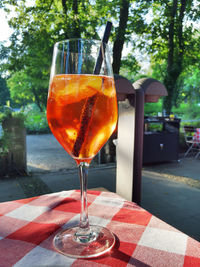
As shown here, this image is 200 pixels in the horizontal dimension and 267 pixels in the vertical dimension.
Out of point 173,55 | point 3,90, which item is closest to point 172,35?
point 173,55

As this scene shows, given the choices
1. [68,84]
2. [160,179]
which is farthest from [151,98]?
[160,179]

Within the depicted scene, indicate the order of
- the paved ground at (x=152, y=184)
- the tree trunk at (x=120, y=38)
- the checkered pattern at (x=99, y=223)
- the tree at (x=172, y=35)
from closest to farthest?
the checkered pattern at (x=99, y=223)
the paved ground at (x=152, y=184)
the tree trunk at (x=120, y=38)
the tree at (x=172, y=35)

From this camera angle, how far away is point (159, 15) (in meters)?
10.3

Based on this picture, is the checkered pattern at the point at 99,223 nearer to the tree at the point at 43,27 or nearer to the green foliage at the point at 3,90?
the tree at the point at 43,27

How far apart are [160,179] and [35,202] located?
192 inches

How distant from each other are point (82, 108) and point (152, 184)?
477cm

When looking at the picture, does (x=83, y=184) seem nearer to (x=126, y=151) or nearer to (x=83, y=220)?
(x=83, y=220)

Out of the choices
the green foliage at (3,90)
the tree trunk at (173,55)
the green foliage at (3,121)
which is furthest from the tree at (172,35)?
the green foliage at (3,90)

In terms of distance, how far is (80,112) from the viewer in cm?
59

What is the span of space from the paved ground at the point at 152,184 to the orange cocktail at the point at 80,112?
9.86 feet

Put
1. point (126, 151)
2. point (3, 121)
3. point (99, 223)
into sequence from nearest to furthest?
point (99, 223) → point (126, 151) → point (3, 121)

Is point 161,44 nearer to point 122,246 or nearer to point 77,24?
point 77,24

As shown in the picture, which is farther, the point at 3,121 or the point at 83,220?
the point at 3,121

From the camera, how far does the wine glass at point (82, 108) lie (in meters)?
0.60
